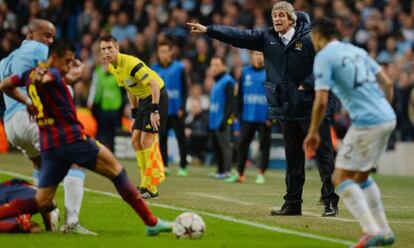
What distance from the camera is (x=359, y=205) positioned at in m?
9.09

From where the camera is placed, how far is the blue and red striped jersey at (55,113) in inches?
385

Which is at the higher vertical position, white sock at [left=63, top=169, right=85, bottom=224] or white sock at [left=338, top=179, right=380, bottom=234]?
white sock at [left=338, top=179, right=380, bottom=234]

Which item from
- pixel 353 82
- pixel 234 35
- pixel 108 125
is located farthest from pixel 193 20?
pixel 353 82

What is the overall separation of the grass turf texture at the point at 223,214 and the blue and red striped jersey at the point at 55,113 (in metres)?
0.93

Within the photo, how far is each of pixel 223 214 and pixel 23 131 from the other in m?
2.58

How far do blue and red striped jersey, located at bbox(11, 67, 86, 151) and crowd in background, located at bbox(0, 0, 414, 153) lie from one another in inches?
594

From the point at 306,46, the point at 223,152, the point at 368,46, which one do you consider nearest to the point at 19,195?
the point at 306,46

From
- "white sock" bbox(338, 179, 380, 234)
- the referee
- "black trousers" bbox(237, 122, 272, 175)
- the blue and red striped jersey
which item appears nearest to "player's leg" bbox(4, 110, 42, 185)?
the blue and red striped jersey

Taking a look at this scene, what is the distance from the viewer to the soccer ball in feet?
32.9

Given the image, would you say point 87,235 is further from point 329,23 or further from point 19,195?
point 329,23

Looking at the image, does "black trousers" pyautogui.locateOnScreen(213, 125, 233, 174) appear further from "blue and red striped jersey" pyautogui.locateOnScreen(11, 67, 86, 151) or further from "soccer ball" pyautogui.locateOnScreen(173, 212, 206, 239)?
"blue and red striped jersey" pyautogui.locateOnScreen(11, 67, 86, 151)

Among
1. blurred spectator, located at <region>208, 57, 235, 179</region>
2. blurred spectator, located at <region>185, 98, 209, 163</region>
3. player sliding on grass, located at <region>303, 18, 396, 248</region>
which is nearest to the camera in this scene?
player sliding on grass, located at <region>303, 18, 396, 248</region>

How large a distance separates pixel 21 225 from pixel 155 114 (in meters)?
3.86

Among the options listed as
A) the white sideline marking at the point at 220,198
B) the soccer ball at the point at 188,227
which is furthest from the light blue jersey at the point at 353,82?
the white sideline marking at the point at 220,198
